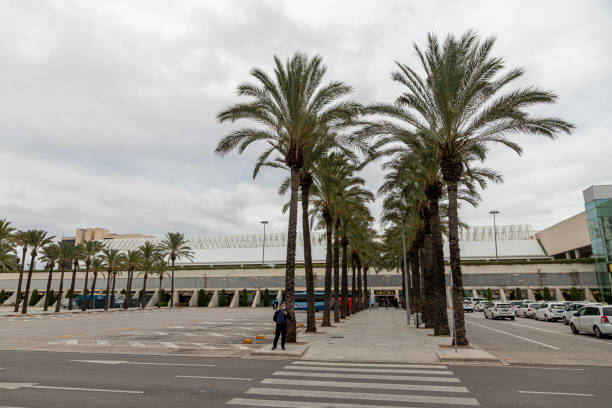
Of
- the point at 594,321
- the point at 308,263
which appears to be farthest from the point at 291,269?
the point at 594,321

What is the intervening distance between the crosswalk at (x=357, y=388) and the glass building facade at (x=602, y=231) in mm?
50199

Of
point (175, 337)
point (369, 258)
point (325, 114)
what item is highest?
point (325, 114)

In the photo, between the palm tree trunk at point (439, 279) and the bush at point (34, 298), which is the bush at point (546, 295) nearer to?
the palm tree trunk at point (439, 279)

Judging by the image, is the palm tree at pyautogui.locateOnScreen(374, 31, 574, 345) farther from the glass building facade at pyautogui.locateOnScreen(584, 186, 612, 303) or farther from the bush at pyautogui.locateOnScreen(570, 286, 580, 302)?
the bush at pyautogui.locateOnScreen(570, 286, 580, 302)

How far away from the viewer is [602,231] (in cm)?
5088

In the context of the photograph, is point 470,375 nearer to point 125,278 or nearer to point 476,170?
point 476,170

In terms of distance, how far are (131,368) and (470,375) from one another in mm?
9646

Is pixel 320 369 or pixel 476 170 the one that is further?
pixel 476 170

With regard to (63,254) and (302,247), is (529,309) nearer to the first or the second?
(63,254)

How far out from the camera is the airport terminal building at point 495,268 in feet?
182

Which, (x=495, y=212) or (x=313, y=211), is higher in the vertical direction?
(x=495, y=212)

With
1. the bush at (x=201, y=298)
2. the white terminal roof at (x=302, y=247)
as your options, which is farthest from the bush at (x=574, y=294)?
the bush at (x=201, y=298)

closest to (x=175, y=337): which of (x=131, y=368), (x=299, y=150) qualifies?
(x=131, y=368)

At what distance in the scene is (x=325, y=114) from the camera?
66.9 feet
